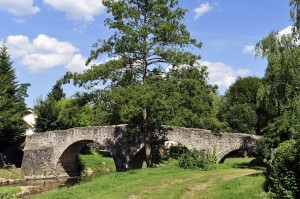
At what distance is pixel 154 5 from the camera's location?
28203 mm

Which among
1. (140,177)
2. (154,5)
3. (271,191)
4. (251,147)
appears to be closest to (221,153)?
(251,147)

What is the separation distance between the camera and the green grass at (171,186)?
17.3 metres

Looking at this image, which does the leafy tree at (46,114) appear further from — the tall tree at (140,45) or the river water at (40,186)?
the tall tree at (140,45)

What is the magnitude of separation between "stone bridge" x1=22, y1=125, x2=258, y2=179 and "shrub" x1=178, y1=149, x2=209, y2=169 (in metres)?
4.48

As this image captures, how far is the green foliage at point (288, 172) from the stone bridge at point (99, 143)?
61.4ft

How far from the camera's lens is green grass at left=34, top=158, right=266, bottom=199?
17328mm

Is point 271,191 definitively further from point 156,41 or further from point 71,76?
point 71,76

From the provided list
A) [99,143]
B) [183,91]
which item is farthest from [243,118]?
[183,91]

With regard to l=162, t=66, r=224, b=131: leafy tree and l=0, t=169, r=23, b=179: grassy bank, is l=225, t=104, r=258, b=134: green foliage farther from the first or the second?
l=0, t=169, r=23, b=179: grassy bank

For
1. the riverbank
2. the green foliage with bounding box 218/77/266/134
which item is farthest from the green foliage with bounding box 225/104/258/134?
the riverbank

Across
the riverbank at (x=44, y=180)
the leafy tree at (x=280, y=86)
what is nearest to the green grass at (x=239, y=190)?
the leafy tree at (x=280, y=86)

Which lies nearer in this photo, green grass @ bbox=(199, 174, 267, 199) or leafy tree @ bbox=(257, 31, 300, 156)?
green grass @ bbox=(199, 174, 267, 199)

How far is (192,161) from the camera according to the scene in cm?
2797

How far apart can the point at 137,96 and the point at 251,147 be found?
497 inches
